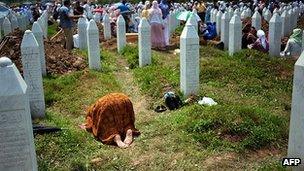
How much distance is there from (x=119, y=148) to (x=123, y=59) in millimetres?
7459

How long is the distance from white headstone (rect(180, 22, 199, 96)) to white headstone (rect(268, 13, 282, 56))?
5177mm

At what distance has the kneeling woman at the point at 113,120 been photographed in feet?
22.4

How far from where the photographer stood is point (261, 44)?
45.7ft

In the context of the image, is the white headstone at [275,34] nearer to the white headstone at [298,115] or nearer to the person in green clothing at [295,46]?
the person in green clothing at [295,46]

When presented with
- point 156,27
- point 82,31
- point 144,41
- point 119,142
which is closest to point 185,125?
point 119,142

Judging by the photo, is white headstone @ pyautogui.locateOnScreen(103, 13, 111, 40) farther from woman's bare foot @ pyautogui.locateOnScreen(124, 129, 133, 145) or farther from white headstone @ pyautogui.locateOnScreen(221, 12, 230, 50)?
woman's bare foot @ pyautogui.locateOnScreen(124, 129, 133, 145)

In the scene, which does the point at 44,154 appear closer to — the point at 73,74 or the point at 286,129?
the point at 286,129

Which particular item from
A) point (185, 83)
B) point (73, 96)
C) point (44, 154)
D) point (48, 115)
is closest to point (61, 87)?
point (73, 96)

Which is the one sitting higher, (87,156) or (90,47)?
(90,47)

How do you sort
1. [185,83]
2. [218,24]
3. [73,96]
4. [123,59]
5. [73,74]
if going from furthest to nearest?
[218,24]
[123,59]
[73,74]
[73,96]
[185,83]

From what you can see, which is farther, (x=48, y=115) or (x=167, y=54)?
(x=167, y=54)

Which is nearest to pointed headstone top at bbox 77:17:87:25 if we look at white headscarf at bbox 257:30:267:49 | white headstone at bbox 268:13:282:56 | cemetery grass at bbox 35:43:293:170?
cemetery grass at bbox 35:43:293:170

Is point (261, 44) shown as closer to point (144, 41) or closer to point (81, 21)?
point (144, 41)

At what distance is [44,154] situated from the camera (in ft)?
20.2
